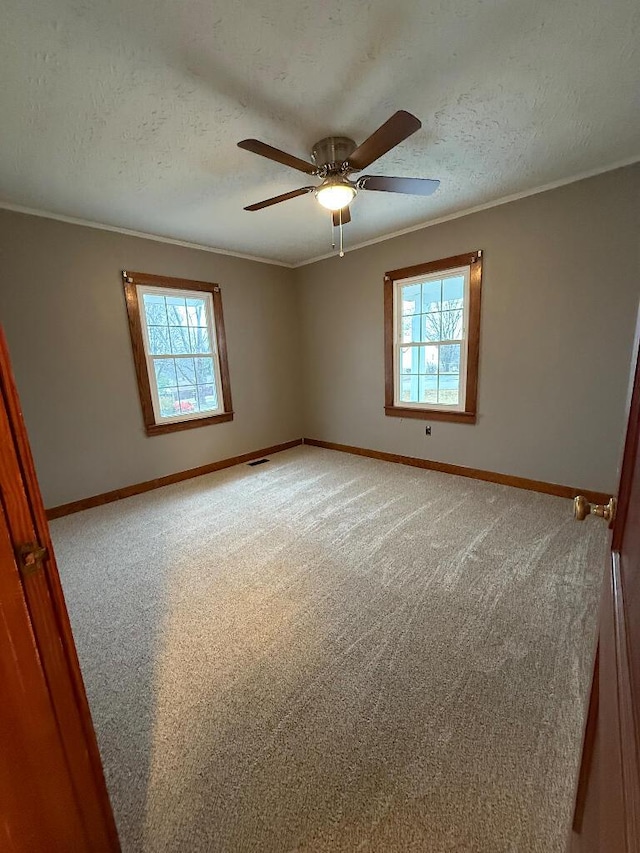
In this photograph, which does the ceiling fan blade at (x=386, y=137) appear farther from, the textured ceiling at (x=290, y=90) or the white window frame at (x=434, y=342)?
the white window frame at (x=434, y=342)

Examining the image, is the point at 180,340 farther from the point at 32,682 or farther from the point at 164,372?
the point at 32,682

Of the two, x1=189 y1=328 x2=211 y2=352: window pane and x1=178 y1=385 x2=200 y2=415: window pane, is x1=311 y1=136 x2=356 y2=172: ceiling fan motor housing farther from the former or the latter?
x1=178 y1=385 x2=200 y2=415: window pane

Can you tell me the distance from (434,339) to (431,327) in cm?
13

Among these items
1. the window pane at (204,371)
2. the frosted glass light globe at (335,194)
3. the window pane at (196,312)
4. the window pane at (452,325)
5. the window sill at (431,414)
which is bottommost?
the window sill at (431,414)

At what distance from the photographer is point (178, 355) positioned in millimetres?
3820

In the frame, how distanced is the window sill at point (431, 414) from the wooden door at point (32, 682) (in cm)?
350

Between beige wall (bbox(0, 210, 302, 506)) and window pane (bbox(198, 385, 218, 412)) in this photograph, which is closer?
beige wall (bbox(0, 210, 302, 506))

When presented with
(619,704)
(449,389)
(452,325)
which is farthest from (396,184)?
(619,704)

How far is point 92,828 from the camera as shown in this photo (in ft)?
2.44

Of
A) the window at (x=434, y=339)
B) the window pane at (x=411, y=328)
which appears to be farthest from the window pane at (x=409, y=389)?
the window pane at (x=411, y=328)

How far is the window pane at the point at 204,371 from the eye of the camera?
13.2 feet

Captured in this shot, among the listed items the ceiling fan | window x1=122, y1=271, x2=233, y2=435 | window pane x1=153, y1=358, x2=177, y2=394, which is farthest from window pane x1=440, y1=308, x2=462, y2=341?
window pane x1=153, y1=358, x2=177, y2=394

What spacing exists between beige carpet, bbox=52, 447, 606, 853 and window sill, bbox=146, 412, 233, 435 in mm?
1164

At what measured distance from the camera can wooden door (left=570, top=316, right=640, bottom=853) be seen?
416mm
